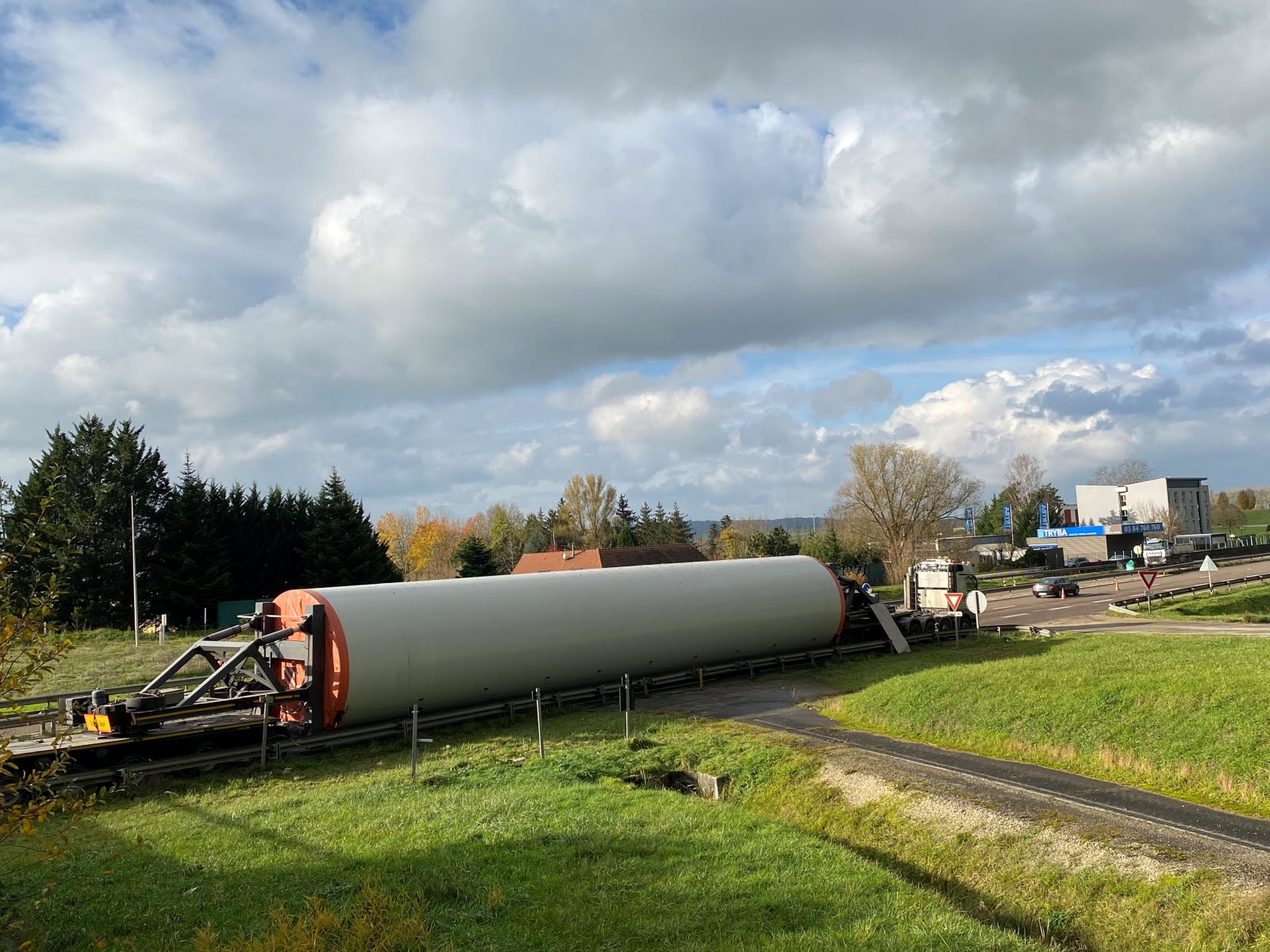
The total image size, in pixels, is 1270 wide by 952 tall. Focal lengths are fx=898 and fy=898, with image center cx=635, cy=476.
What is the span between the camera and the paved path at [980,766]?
37.2 ft

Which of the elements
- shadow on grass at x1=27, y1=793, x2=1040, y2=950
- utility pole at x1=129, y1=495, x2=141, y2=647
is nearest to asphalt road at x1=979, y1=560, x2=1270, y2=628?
shadow on grass at x1=27, y1=793, x2=1040, y2=950

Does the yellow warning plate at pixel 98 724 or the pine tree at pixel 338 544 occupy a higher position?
the pine tree at pixel 338 544

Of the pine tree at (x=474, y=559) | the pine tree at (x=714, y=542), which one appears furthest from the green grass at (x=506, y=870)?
the pine tree at (x=714, y=542)

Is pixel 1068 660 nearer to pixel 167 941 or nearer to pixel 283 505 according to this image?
pixel 167 941

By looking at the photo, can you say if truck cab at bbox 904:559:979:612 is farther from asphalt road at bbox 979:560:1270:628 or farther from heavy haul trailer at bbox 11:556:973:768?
heavy haul trailer at bbox 11:556:973:768

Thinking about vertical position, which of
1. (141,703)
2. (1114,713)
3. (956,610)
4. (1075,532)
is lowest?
(1114,713)

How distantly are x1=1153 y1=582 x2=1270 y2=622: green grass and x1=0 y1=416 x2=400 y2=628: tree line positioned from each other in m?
43.5

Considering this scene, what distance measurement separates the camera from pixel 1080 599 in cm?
5284

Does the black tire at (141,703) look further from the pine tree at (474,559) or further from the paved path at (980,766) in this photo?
the pine tree at (474,559)

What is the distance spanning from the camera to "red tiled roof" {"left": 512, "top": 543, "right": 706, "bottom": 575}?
2415 inches

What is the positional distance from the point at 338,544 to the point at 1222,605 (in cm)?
4839

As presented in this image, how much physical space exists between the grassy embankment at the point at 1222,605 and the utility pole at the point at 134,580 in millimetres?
46120

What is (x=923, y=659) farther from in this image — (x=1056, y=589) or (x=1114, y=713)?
(x=1056, y=589)

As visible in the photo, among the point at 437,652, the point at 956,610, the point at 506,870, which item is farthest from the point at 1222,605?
the point at 506,870
